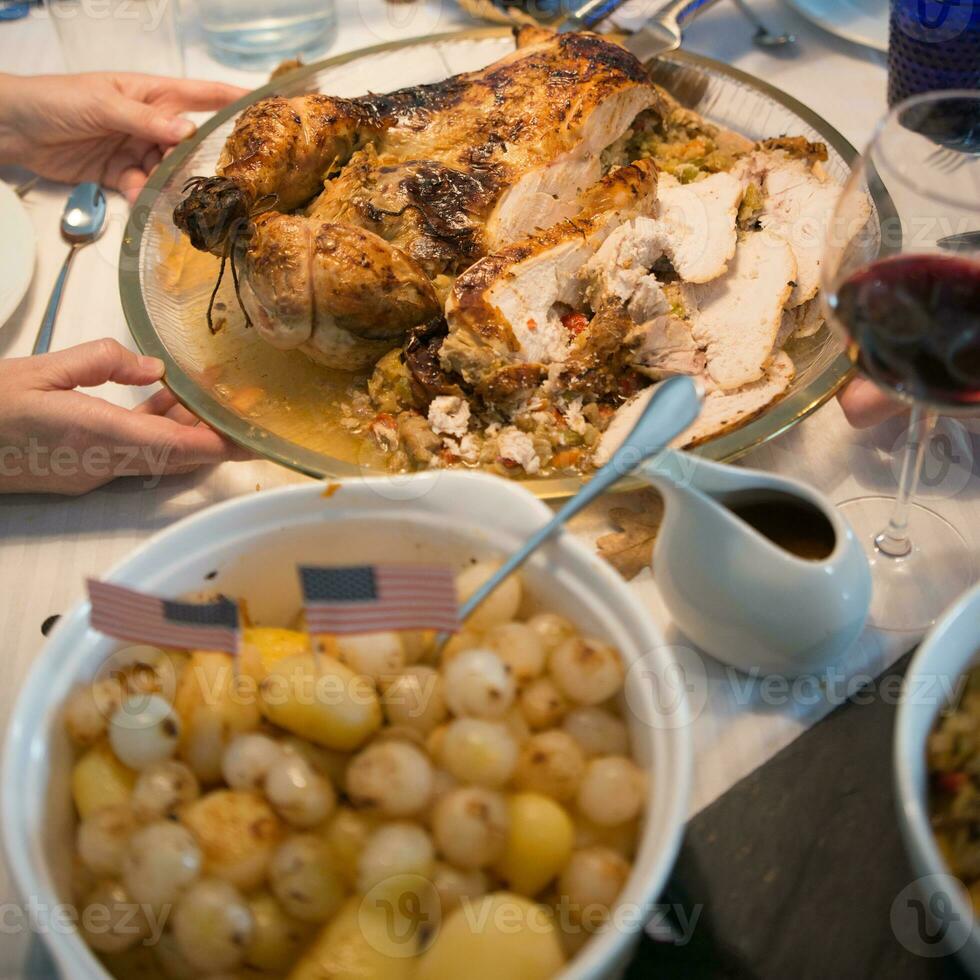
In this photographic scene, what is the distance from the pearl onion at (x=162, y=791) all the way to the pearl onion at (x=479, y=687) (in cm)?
23

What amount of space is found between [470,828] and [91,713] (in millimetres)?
339

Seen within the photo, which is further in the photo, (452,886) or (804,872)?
(804,872)

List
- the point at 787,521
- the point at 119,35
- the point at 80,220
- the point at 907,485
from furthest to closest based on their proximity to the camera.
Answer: the point at 119,35 < the point at 80,220 < the point at 907,485 < the point at 787,521

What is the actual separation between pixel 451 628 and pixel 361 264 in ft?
2.42

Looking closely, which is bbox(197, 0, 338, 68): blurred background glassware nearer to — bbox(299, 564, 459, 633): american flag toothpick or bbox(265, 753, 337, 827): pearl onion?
bbox(299, 564, 459, 633): american flag toothpick

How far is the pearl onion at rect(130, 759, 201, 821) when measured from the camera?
763 millimetres

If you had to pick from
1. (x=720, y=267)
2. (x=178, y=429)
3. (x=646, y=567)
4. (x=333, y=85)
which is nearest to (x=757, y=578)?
(x=646, y=567)

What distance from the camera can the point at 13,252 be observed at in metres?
1.73

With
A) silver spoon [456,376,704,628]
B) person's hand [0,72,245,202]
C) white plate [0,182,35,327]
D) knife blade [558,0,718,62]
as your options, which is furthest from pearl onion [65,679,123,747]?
knife blade [558,0,718,62]

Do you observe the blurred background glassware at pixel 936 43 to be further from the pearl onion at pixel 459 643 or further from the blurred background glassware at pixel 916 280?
the pearl onion at pixel 459 643

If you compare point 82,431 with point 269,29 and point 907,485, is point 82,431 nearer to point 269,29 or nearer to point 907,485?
point 907,485

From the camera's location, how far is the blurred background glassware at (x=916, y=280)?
3.14ft

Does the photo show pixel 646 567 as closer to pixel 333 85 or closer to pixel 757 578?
pixel 757 578

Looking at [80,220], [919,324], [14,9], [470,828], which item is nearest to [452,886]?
[470,828]
